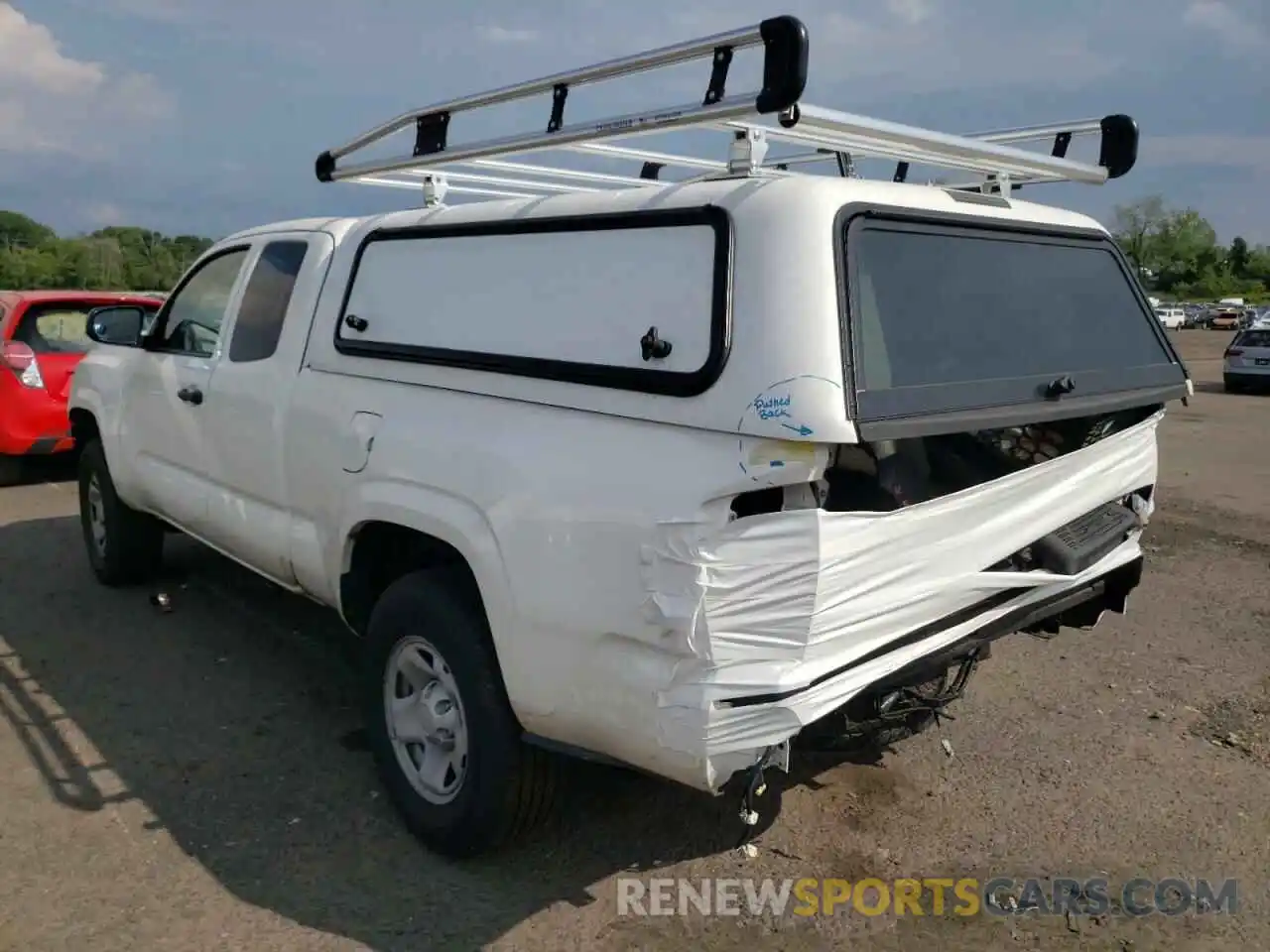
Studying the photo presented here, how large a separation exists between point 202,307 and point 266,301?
0.77m

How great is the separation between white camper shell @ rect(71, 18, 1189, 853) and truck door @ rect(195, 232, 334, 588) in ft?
0.09

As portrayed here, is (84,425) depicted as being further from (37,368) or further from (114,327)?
(37,368)

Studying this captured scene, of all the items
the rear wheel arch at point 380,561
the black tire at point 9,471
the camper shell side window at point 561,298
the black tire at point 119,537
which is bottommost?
the black tire at point 9,471

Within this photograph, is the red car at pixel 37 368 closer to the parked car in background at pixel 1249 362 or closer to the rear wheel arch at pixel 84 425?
the rear wheel arch at pixel 84 425

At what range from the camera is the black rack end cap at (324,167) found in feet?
13.9

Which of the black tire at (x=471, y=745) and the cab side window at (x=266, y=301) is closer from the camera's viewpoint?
the black tire at (x=471, y=745)

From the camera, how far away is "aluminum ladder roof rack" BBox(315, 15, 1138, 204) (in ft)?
8.25

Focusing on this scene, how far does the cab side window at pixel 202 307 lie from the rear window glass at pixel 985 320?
3123mm

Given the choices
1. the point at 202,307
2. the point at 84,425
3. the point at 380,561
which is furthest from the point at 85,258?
the point at 380,561

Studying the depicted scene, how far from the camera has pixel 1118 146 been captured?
3938 millimetres

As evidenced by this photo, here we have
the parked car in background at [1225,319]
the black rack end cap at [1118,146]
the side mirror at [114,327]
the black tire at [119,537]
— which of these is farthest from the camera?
the parked car in background at [1225,319]

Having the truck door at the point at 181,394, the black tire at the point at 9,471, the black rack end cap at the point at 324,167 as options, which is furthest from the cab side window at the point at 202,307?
the black tire at the point at 9,471

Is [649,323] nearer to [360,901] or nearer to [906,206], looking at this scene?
[906,206]

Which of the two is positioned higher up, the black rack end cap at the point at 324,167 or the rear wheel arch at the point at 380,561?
the black rack end cap at the point at 324,167
